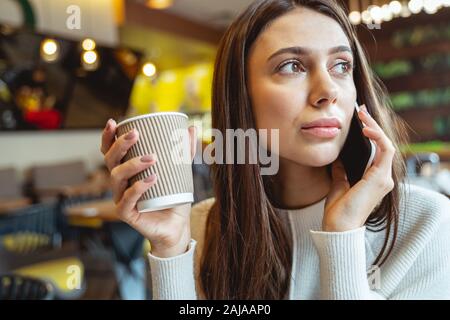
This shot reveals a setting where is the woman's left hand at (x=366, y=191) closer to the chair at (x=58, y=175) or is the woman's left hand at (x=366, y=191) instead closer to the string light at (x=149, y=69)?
the string light at (x=149, y=69)

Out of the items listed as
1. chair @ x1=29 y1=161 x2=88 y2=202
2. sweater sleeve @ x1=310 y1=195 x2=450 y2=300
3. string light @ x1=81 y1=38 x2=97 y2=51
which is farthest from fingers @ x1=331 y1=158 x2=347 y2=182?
chair @ x1=29 y1=161 x2=88 y2=202

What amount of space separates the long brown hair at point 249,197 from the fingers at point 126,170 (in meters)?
0.12

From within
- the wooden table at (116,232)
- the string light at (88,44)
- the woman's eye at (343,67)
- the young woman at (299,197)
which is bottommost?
the wooden table at (116,232)

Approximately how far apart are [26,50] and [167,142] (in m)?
2.92

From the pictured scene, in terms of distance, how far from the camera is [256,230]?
0.49 metres

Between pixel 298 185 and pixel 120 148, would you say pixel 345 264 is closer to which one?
pixel 298 185

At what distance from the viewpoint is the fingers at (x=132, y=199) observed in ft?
1.21

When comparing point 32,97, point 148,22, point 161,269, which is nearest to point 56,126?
point 32,97

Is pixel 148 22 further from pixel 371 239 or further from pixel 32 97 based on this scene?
pixel 371 239

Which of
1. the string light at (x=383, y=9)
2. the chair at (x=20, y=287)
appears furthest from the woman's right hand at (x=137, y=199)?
the chair at (x=20, y=287)

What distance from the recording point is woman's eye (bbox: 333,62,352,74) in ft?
1.30

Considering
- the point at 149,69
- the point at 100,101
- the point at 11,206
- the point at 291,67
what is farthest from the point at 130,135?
the point at 11,206

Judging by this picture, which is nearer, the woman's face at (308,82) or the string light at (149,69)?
the woman's face at (308,82)

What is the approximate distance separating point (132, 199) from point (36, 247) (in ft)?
4.80
